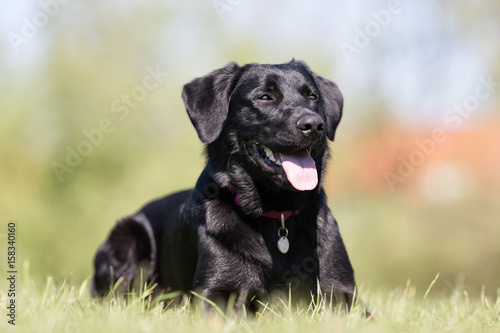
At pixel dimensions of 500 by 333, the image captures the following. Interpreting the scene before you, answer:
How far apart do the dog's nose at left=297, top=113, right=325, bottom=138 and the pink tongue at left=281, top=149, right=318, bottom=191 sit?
0.63 ft

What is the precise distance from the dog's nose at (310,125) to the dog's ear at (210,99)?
0.56 metres

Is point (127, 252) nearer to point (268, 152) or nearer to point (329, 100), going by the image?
point (268, 152)

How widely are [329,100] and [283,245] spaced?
3.76ft

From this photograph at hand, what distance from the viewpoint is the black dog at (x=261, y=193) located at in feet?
10.0

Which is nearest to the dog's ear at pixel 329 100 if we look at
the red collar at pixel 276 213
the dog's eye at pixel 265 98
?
the dog's eye at pixel 265 98

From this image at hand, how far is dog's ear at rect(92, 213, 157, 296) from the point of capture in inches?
170

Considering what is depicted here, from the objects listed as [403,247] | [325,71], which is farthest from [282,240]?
[325,71]

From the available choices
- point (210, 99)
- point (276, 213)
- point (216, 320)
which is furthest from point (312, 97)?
point (216, 320)

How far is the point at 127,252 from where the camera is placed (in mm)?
4379

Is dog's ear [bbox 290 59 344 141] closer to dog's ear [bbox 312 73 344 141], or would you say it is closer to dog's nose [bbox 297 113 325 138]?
dog's ear [bbox 312 73 344 141]

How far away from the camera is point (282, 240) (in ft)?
10.3

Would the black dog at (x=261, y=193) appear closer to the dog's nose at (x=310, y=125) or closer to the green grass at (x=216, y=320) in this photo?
the dog's nose at (x=310, y=125)

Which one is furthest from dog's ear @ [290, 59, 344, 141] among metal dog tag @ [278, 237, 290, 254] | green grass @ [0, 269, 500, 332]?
green grass @ [0, 269, 500, 332]

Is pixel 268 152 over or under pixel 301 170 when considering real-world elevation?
over
